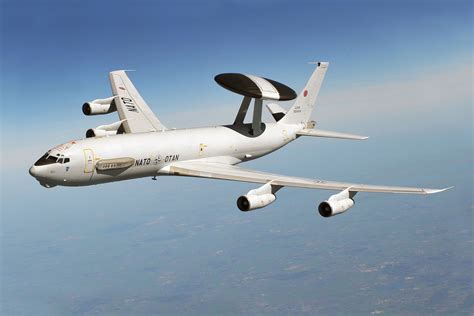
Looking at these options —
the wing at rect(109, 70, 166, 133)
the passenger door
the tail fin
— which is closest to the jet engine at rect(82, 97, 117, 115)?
the wing at rect(109, 70, 166, 133)

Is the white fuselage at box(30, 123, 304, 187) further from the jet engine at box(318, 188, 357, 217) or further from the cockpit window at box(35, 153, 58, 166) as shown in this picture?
the jet engine at box(318, 188, 357, 217)

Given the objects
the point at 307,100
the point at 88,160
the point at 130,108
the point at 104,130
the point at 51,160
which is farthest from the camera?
the point at 307,100

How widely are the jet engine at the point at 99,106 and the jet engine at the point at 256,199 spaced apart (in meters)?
17.4

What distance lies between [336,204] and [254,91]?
14183 millimetres

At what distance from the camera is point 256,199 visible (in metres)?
39.5

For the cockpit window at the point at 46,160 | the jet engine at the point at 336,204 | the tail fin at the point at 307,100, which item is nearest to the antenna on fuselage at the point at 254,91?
the tail fin at the point at 307,100

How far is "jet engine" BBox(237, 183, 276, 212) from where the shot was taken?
39.2 meters

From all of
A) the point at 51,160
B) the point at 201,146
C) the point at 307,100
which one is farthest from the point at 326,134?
the point at 51,160

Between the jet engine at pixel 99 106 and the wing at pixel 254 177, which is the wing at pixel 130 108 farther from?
the wing at pixel 254 177

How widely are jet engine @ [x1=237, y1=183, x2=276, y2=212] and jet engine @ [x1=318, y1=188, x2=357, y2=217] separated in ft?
11.9

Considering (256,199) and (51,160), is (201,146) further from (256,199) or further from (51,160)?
(51,160)

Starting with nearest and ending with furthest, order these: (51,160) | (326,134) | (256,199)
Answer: (51,160), (256,199), (326,134)

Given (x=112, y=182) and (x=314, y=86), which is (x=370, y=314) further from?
(x=112, y=182)

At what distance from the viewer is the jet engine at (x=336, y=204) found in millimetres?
38156
